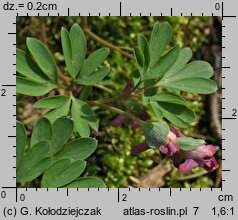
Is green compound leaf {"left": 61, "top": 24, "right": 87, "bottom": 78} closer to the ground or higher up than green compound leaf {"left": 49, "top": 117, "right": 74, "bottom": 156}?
higher up

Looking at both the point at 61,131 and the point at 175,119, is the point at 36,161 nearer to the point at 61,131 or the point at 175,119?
the point at 61,131

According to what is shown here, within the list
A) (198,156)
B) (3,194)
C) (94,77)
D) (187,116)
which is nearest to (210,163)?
(198,156)

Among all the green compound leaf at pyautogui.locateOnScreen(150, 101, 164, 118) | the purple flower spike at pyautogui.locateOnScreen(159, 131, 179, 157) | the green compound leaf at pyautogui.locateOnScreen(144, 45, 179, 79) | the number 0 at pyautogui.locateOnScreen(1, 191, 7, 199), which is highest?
the green compound leaf at pyautogui.locateOnScreen(144, 45, 179, 79)

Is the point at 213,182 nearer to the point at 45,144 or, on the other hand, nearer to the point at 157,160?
the point at 157,160

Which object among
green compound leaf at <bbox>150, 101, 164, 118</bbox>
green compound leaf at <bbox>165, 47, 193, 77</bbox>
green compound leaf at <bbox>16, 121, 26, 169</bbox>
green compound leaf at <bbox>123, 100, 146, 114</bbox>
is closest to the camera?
green compound leaf at <bbox>16, 121, 26, 169</bbox>

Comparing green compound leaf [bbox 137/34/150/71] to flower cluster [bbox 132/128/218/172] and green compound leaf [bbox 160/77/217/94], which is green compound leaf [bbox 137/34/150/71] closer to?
green compound leaf [bbox 160/77/217/94]

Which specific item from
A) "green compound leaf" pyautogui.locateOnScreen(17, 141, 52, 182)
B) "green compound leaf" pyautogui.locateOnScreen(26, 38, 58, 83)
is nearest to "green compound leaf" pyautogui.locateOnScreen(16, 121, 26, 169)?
"green compound leaf" pyautogui.locateOnScreen(17, 141, 52, 182)
